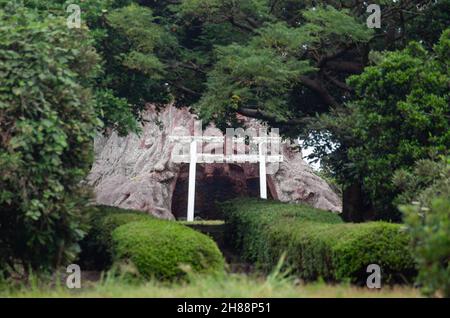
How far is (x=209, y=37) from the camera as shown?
2155 centimetres

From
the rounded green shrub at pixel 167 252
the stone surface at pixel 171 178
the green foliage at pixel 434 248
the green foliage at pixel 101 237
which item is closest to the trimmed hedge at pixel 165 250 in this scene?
the rounded green shrub at pixel 167 252

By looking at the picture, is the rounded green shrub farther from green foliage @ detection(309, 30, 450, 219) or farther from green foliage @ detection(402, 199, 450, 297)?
green foliage @ detection(309, 30, 450, 219)

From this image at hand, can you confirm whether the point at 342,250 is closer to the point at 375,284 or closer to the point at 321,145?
the point at 375,284

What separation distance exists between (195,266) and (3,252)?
134 inches

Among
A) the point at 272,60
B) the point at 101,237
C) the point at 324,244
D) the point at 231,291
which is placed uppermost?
the point at 272,60

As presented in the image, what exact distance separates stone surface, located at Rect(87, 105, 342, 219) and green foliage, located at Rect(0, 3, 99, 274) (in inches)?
858

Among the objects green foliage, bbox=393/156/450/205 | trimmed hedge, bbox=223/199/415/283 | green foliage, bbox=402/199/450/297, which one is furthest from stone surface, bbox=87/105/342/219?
green foliage, bbox=402/199/450/297

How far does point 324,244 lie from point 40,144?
5.14 m

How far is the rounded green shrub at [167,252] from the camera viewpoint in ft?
37.9

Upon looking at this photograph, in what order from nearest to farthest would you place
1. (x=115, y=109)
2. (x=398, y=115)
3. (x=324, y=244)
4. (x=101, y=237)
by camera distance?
(x=324, y=244), (x=101, y=237), (x=398, y=115), (x=115, y=109)

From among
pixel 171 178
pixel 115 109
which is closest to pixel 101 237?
pixel 115 109

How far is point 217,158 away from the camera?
35.5 meters

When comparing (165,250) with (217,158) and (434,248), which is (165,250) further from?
(217,158)
